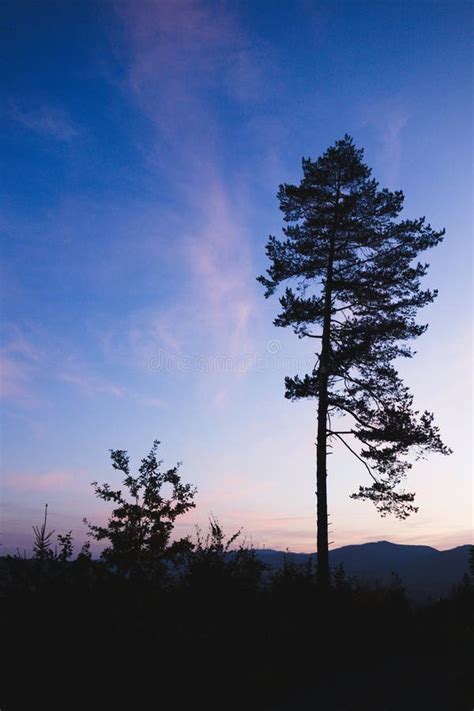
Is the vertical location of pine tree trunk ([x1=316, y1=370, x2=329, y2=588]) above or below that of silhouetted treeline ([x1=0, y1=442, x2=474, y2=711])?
above

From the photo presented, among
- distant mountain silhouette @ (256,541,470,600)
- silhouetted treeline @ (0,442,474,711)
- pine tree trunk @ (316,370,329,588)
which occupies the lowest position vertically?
distant mountain silhouette @ (256,541,470,600)

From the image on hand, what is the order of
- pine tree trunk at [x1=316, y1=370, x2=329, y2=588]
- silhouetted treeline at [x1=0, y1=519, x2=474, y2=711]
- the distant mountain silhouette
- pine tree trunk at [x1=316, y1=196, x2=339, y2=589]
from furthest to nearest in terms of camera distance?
the distant mountain silhouette < pine tree trunk at [x1=316, y1=196, x2=339, y2=589] < pine tree trunk at [x1=316, y1=370, x2=329, y2=588] < silhouetted treeline at [x1=0, y1=519, x2=474, y2=711]

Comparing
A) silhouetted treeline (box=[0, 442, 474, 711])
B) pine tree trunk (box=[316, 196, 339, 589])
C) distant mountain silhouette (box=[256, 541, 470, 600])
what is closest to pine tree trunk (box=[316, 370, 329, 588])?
pine tree trunk (box=[316, 196, 339, 589])

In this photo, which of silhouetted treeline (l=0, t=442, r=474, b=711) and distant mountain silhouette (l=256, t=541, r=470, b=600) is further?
distant mountain silhouette (l=256, t=541, r=470, b=600)

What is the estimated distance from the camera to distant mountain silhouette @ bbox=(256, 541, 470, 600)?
100 meters

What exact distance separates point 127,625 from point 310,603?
553cm

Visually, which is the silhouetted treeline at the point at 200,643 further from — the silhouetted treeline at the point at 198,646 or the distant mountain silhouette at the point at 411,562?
the distant mountain silhouette at the point at 411,562

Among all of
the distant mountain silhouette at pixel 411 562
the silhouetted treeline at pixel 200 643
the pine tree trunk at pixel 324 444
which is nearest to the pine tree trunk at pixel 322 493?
the pine tree trunk at pixel 324 444

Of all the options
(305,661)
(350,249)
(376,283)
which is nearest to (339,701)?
(305,661)

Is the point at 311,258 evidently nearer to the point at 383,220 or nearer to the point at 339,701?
the point at 383,220

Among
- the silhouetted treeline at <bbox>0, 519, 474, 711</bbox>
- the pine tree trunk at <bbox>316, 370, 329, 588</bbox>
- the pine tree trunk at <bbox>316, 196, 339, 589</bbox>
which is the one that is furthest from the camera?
the pine tree trunk at <bbox>316, 196, 339, 589</bbox>

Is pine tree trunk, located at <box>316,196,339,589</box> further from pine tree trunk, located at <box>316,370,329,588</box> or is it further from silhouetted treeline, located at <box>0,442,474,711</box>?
silhouetted treeline, located at <box>0,442,474,711</box>

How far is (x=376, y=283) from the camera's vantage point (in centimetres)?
1619

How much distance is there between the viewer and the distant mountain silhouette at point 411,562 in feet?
329
